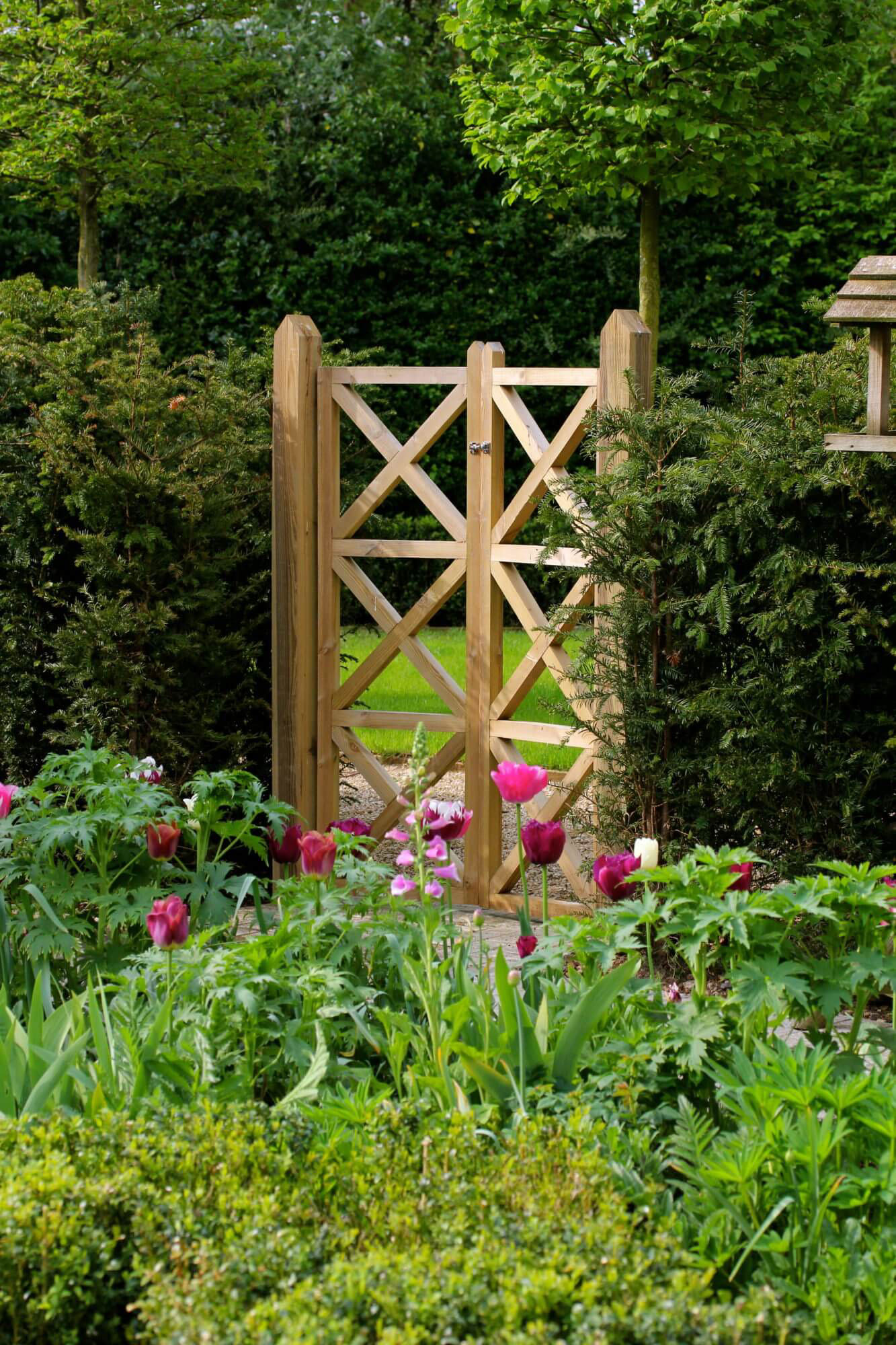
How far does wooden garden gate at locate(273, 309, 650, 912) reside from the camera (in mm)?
4914

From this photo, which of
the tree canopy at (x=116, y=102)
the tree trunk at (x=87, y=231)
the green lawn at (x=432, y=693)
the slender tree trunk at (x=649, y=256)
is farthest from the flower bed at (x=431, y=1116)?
the tree trunk at (x=87, y=231)

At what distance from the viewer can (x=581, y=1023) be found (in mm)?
2492

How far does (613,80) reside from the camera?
8094 mm

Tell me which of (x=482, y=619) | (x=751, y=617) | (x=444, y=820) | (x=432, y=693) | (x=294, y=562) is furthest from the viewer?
(x=432, y=693)

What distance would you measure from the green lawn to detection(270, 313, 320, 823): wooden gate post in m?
0.74

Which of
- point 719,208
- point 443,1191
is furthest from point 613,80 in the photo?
point 443,1191

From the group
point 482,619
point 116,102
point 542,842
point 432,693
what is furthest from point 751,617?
point 116,102

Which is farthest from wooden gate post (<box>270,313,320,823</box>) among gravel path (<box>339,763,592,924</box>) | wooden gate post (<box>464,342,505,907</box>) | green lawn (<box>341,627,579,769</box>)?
green lawn (<box>341,627,579,769</box>)

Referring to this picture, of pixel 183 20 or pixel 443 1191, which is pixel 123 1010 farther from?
pixel 183 20

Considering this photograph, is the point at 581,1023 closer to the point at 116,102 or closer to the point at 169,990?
the point at 169,990

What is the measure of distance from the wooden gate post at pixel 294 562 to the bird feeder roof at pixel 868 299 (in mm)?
2153

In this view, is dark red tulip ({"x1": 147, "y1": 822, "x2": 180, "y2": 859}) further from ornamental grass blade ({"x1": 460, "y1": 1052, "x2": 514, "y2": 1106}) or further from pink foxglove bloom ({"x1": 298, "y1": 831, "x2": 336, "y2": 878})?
ornamental grass blade ({"x1": 460, "y1": 1052, "x2": 514, "y2": 1106})

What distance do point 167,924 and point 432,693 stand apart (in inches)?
265

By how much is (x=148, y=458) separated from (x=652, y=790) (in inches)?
87.5
